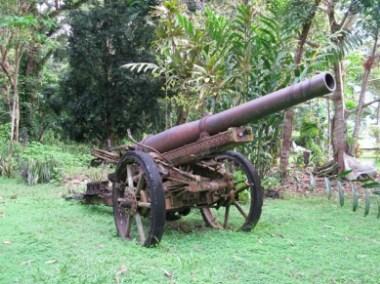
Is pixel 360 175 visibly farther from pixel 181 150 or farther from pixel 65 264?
pixel 65 264

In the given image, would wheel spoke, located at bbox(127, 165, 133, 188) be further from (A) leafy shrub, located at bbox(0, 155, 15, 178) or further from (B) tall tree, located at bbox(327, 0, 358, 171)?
(A) leafy shrub, located at bbox(0, 155, 15, 178)

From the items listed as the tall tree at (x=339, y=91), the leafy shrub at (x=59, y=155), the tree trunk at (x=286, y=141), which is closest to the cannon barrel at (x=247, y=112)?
the tree trunk at (x=286, y=141)

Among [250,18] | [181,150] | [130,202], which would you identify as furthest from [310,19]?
[130,202]

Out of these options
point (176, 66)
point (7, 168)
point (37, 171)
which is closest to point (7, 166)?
point (7, 168)

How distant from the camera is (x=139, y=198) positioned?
459 cm

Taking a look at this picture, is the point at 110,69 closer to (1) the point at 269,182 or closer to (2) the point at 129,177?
(1) the point at 269,182

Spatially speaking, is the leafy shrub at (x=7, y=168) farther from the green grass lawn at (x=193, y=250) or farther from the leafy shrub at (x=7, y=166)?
the green grass lawn at (x=193, y=250)

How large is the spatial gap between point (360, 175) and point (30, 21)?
6458mm

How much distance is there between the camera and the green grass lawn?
361 cm

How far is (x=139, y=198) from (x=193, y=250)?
2.37ft

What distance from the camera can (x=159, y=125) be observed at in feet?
35.9

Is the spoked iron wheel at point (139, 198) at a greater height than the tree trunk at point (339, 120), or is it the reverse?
the tree trunk at point (339, 120)

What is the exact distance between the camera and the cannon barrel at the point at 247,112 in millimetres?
3584

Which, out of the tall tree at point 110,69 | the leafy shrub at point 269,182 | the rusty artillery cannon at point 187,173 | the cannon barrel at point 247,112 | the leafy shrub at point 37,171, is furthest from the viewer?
the tall tree at point 110,69
